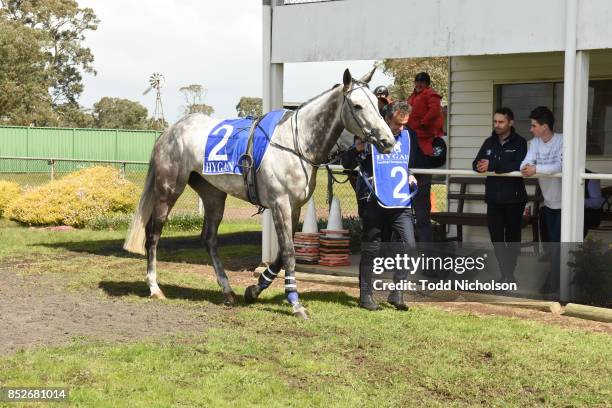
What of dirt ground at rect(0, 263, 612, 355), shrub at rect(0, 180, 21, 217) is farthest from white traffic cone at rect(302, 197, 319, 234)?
shrub at rect(0, 180, 21, 217)

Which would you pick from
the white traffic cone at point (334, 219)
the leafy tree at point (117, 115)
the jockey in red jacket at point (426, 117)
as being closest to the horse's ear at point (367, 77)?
the jockey in red jacket at point (426, 117)

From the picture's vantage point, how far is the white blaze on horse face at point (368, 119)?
27.7 feet

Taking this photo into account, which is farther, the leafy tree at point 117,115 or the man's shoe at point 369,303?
the leafy tree at point 117,115

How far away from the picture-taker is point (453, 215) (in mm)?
12500

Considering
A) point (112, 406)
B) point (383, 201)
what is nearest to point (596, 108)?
point (383, 201)

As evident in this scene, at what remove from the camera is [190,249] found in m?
14.6

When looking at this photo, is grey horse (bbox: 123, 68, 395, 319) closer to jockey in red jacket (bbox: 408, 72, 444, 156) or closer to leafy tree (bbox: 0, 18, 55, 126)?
jockey in red jacket (bbox: 408, 72, 444, 156)

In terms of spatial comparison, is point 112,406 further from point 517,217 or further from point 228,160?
point 517,217

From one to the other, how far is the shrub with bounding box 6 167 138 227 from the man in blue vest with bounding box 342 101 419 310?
9.91 metres

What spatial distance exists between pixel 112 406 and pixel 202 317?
300cm

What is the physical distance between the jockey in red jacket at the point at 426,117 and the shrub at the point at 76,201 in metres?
8.71

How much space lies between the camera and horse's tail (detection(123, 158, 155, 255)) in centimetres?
1022

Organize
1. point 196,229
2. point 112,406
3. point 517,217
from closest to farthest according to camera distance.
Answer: point 112,406, point 517,217, point 196,229

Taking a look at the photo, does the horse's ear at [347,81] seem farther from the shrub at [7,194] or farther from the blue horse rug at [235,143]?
the shrub at [7,194]
